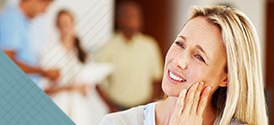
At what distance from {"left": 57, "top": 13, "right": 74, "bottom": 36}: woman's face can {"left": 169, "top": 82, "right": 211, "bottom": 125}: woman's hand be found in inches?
109

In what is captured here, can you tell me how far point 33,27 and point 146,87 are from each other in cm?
98

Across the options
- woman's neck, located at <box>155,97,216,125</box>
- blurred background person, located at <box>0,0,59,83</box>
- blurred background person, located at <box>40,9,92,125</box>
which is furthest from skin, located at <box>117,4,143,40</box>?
Answer: woman's neck, located at <box>155,97,216,125</box>

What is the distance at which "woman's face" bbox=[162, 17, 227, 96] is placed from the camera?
3.64 ft

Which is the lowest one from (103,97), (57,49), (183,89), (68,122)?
(103,97)

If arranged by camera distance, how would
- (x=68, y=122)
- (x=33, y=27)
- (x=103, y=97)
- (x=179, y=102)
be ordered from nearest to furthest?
(x=68, y=122) → (x=179, y=102) → (x=33, y=27) → (x=103, y=97)

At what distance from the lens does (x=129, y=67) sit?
425 centimetres

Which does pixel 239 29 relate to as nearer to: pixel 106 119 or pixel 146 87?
pixel 106 119

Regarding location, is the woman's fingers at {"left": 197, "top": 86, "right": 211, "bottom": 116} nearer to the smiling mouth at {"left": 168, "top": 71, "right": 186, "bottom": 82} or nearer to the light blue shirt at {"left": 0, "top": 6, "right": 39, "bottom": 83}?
the smiling mouth at {"left": 168, "top": 71, "right": 186, "bottom": 82}

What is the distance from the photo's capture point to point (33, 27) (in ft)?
12.0

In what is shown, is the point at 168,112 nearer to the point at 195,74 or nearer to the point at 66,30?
the point at 195,74

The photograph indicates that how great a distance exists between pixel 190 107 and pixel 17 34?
99.2 inches

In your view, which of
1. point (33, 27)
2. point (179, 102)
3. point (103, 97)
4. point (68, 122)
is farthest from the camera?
point (103, 97)

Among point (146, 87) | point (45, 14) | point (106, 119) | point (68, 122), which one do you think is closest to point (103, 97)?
point (146, 87)

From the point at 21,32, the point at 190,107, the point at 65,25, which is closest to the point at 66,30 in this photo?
the point at 65,25
